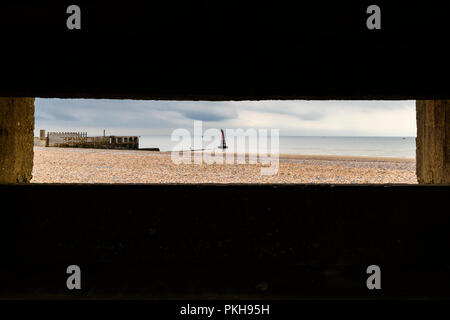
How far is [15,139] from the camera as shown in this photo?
197 centimetres

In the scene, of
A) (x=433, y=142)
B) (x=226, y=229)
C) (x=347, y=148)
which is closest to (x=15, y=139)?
(x=226, y=229)

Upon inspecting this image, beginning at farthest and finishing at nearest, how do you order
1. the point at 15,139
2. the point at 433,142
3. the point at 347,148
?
the point at 347,148
the point at 433,142
the point at 15,139

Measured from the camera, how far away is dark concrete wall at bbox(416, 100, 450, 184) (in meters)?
1.98

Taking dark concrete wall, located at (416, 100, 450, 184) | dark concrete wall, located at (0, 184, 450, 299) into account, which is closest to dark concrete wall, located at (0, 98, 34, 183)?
dark concrete wall, located at (0, 184, 450, 299)

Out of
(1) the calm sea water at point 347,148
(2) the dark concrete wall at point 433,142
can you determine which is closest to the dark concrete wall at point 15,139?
(2) the dark concrete wall at point 433,142

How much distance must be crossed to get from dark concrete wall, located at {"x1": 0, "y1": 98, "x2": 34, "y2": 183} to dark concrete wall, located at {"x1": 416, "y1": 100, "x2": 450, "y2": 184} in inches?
119

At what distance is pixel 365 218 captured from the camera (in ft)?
5.02

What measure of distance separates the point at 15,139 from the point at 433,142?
10.1 feet

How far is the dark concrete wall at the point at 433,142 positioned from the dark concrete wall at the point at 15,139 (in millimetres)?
3023

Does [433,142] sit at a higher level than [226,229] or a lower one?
higher

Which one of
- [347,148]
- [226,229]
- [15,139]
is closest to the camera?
[226,229]

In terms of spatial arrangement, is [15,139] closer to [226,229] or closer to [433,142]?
[226,229]
